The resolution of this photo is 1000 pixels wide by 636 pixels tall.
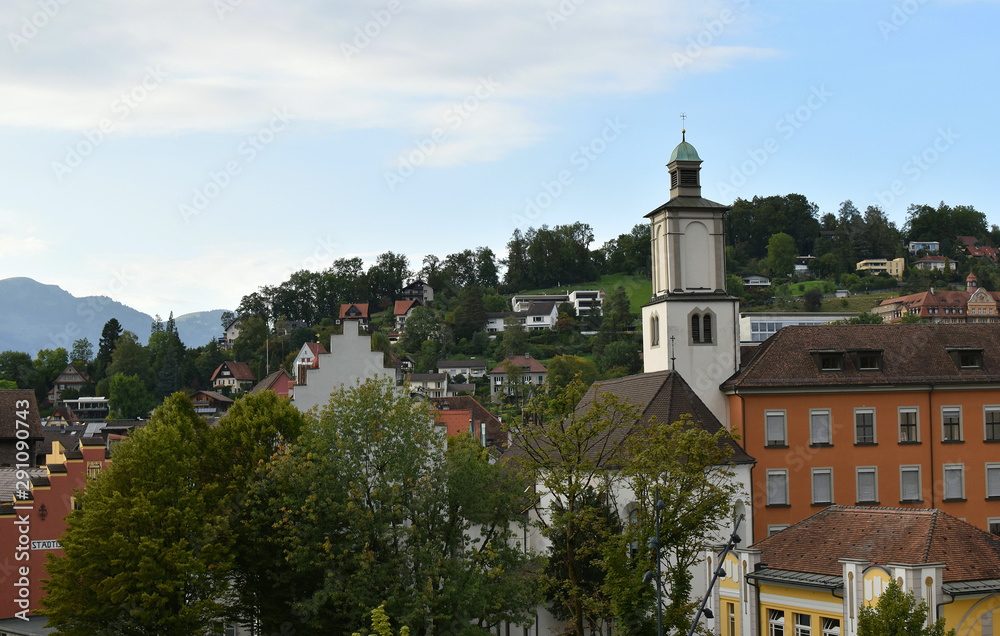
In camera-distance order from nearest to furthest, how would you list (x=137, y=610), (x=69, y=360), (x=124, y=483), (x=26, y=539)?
(x=137, y=610) < (x=124, y=483) < (x=26, y=539) < (x=69, y=360)

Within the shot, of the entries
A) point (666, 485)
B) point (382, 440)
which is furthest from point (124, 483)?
point (666, 485)

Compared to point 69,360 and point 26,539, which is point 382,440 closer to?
point 26,539

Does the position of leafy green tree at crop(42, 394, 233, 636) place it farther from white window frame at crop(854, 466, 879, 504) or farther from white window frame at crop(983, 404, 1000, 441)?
white window frame at crop(983, 404, 1000, 441)

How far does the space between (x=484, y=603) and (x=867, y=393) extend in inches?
955

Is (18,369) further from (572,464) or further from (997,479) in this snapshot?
(572,464)

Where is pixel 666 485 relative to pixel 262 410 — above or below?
below

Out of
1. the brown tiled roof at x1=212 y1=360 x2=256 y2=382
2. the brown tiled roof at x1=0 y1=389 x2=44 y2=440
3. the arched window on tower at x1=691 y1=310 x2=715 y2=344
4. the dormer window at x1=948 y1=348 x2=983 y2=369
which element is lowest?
the brown tiled roof at x1=212 y1=360 x2=256 y2=382

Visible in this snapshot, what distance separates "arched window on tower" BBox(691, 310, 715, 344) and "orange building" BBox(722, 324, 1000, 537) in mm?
2312

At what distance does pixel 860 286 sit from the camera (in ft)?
647

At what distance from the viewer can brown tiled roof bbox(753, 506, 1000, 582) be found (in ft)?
112

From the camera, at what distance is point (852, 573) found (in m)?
33.5

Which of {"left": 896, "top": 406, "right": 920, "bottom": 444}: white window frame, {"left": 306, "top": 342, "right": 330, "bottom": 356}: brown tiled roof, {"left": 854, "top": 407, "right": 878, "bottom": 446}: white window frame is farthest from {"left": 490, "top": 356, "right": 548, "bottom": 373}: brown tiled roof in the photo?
{"left": 854, "top": 407, "right": 878, "bottom": 446}: white window frame

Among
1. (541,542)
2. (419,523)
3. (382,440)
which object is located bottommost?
(541,542)

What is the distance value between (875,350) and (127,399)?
12301 centimetres
